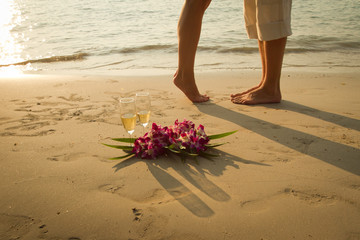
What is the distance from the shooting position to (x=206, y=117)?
284 cm

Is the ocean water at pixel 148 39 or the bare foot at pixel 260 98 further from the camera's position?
the ocean water at pixel 148 39

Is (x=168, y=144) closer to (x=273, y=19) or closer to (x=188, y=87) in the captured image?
(x=188, y=87)

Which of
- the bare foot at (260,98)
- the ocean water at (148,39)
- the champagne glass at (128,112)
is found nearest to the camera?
the champagne glass at (128,112)

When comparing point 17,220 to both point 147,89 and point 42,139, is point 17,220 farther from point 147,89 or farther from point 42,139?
point 147,89

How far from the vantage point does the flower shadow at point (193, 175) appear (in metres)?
1.62

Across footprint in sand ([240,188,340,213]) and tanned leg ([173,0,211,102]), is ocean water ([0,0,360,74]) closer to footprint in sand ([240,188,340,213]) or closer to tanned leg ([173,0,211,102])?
tanned leg ([173,0,211,102])

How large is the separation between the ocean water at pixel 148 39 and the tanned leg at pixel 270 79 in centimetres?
214

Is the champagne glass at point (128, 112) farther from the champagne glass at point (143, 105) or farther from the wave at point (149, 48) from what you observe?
the wave at point (149, 48)

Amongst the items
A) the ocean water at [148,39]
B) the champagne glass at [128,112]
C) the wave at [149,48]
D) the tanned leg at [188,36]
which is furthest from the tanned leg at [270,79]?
the wave at [149,48]

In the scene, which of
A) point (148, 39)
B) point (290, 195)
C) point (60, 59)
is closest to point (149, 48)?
point (148, 39)

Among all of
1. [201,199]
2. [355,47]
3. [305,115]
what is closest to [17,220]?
[201,199]

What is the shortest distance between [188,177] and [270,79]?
166 cm

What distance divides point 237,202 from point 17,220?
3.47 feet

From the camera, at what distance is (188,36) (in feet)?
9.87
